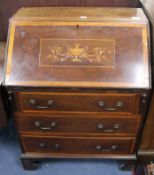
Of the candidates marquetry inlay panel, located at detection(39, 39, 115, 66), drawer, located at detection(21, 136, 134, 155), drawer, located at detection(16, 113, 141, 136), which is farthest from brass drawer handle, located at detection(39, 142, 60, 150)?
marquetry inlay panel, located at detection(39, 39, 115, 66)

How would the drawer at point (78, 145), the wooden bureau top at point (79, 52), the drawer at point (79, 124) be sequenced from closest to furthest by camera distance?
the wooden bureau top at point (79, 52)
the drawer at point (79, 124)
the drawer at point (78, 145)

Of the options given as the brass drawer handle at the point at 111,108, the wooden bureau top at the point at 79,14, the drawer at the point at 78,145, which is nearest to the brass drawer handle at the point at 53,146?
the drawer at the point at 78,145

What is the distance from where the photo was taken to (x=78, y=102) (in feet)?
3.71

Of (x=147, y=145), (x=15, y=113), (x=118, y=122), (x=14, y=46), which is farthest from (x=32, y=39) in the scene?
(x=147, y=145)

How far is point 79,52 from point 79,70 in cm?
9

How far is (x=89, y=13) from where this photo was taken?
1246mm

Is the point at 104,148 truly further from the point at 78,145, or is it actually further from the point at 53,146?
the point at 53,146

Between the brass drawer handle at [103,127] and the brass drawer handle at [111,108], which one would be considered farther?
the brass drawer handle at [103,127]

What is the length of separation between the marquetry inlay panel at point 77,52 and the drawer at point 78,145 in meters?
0.50

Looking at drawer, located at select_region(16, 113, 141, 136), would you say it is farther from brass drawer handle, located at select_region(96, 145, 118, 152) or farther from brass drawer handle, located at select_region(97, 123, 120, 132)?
brass drawer handle, located at select_region(96, 145, 118, 152)

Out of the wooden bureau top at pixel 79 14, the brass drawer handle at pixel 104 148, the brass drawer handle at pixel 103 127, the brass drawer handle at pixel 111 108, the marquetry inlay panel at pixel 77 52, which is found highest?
the wooden bureau top at pixel 79 14

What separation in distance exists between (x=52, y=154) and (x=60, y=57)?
69 cm

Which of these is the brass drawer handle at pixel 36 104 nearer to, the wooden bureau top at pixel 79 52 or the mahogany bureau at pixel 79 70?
the mahogany bureau at pixel 79 70

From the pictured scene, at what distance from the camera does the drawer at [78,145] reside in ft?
4.36
